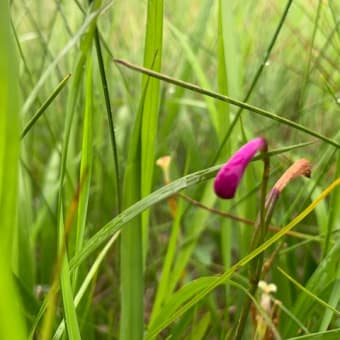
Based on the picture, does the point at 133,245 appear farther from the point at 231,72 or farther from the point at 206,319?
the point at 231,72

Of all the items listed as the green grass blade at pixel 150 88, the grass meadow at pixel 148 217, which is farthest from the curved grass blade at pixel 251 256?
the green grass blade at pixel 150 88

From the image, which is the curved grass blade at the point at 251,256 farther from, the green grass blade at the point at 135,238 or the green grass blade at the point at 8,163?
the green grass blade at the point at 8,163

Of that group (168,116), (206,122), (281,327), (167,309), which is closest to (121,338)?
(167,309)

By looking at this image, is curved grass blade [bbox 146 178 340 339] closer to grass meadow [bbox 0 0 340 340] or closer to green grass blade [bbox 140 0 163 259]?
grass meadow [bbox 0 0 340 340]

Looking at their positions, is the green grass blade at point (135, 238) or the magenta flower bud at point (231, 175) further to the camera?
the green grass blade at point (135, 238)

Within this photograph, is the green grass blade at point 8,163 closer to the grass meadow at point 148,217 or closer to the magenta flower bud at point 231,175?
the grass meadow at point 148,217

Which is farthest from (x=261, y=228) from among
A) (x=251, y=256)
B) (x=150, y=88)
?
(x=150, y=88)

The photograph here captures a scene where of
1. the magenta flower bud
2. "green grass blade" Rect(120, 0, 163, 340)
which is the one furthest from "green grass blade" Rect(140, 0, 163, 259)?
the magenta flower bud

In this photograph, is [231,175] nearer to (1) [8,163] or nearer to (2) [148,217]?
(1) [8,163]

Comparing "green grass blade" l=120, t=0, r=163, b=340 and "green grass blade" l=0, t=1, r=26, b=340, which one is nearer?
"green grass blade" l=0, t=1, r=26, b=340

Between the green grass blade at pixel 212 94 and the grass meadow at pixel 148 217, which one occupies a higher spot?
the green grass blade at pixel 212 94

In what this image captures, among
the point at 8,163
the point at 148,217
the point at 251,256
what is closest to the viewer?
the point at 8,163
